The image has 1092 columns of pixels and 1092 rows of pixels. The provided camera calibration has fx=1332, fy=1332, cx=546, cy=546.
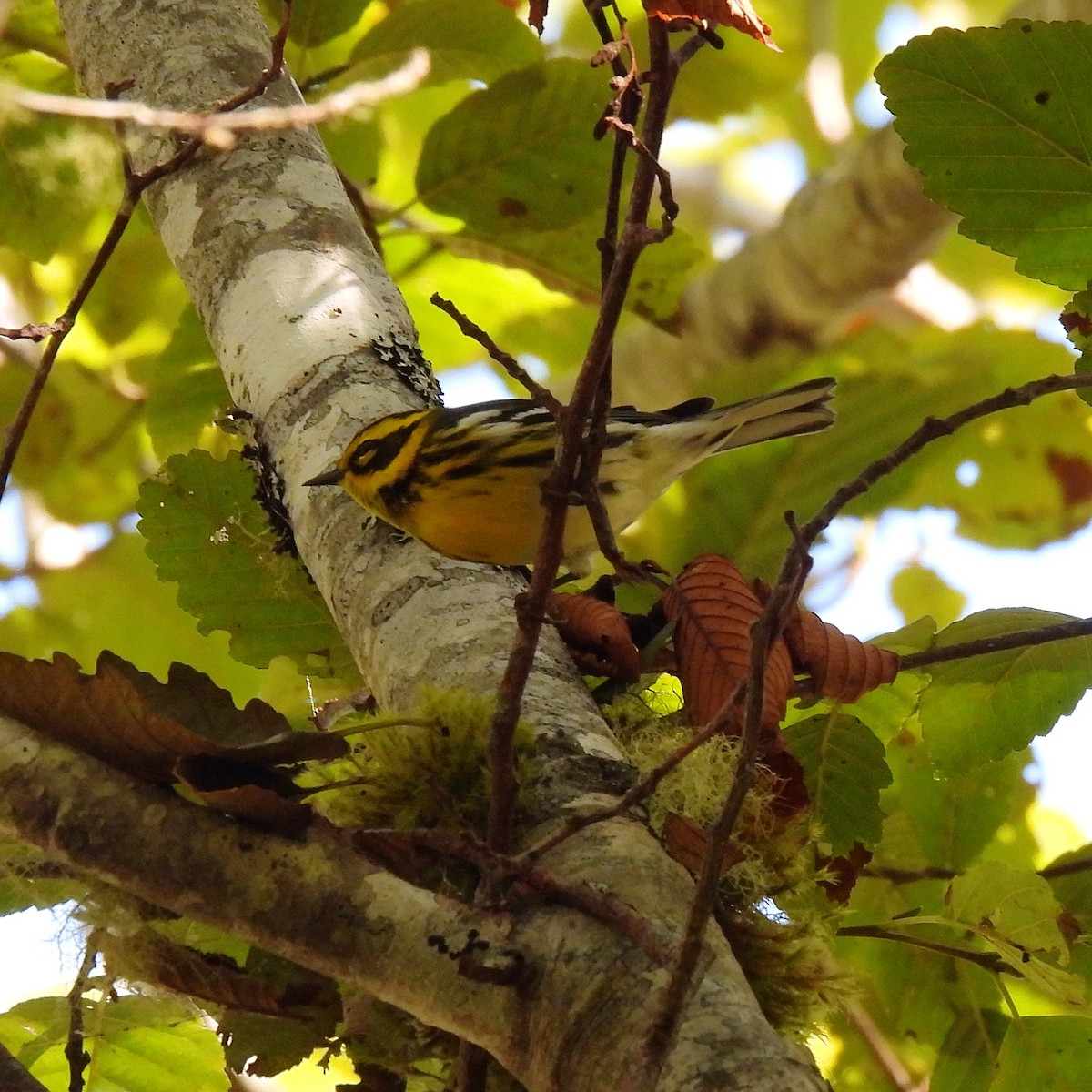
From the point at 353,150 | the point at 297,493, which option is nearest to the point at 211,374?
the point at 353,150

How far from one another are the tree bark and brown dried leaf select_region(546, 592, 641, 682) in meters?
0.04

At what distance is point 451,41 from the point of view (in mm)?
2941

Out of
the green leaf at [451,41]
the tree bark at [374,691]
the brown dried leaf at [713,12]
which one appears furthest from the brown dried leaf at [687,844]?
the green leaf at [451,41]

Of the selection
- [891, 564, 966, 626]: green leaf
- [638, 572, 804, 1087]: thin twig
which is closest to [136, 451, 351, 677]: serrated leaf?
[638, 572, 804, 1087]: thin twig

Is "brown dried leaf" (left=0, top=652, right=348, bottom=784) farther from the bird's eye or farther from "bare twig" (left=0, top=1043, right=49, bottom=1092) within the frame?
the bird's eye

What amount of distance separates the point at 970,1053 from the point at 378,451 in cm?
139

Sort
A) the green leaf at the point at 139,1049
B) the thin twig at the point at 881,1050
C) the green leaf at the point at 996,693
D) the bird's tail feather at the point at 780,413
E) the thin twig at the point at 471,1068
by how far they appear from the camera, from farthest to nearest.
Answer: the bird's tail feather at the point at 780,413 → the thin twig at the point at 881,1050 → the green leaf at the point at 996,693 → the green leaf at the point at 139,1049 → the thin twig at the point at 471,1068

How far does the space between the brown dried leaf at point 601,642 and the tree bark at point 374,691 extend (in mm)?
45

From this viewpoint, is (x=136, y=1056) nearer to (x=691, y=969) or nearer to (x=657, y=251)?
(x=691, y=969)

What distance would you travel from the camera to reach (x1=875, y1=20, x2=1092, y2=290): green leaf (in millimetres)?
1742

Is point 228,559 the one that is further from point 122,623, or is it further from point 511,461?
point 122,623

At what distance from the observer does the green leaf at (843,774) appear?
1.95m

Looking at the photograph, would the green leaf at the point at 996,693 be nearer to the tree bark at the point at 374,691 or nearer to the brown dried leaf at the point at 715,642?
the brown dried leaf at the point at 715,642

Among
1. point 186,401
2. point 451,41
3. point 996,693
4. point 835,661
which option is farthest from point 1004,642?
point 186,401
